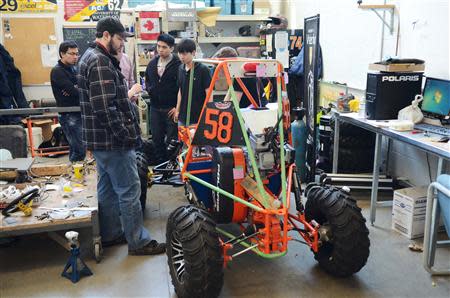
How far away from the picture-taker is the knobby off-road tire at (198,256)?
2.49 meters

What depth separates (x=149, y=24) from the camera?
707cm

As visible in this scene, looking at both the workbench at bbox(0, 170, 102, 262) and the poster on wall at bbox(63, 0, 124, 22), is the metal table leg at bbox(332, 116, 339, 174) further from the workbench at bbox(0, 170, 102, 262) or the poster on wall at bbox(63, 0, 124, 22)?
the poster on wall at bbox(63, 0, 124, 22)

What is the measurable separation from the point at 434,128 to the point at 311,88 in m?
1.36

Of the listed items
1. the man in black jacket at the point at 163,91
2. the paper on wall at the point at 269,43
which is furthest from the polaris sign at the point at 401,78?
the paper on wall at the point at 269,43

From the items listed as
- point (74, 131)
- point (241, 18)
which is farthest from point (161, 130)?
point (241, 18)

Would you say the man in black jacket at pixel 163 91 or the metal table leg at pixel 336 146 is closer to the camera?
the metal table leg at pixel 336 146

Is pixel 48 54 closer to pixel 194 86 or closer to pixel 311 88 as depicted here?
pixel 194 86

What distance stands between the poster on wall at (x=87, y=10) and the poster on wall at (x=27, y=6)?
0.73 feet

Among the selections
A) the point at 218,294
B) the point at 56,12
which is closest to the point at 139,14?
the point at 56,12

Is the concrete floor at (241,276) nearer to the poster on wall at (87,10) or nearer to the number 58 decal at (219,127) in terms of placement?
the number 58 decal at (219,127)

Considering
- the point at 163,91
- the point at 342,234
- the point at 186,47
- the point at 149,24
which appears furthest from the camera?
the point at 149,24

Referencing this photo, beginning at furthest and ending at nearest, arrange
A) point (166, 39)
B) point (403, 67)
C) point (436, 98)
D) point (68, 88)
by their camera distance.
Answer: point (166, 39) → point (68, 88) → point (403, 67) → point (436, 98)

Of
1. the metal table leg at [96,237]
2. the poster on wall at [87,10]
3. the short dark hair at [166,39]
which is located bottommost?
the metal table leg at [96,237]

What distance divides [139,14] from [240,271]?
5221mm
